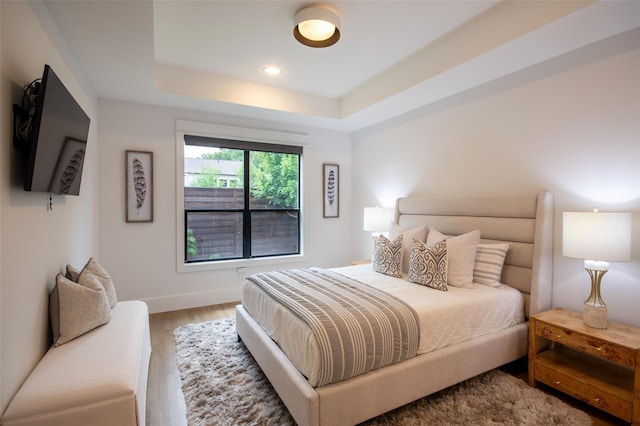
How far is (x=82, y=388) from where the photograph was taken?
1.36m

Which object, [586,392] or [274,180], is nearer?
[586,392]

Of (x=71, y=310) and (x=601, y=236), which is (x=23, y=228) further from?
(x=601, y=236)

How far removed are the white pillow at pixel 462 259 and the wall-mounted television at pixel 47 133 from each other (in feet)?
9.05

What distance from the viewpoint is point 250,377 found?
2.30m

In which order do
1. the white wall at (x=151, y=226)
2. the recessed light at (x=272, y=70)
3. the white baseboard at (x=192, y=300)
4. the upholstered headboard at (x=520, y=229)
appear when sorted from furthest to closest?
the white baseboard at (x=192, y=300)
the white wall at (x=151, y=226)
the recessed light at (x=272, y=70)
the upholstered headboard at (x=520, y=229)

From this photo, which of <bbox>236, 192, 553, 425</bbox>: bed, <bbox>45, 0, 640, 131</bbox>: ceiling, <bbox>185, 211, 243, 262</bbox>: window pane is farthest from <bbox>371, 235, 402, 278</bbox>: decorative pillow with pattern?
<bbox>185, 211, 243, 262</bbox>: window pane

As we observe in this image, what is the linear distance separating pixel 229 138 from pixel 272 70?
3.86 feet

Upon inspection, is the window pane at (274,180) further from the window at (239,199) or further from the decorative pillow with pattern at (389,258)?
the decorative pillow with pattern at (389,258)

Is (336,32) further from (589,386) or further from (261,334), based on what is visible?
(589,386)

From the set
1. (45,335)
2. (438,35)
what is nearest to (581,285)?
A: (438,35)

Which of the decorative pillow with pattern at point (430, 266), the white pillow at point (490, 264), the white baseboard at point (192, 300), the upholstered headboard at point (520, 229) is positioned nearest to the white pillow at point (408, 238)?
the upholstered headboard at point (520, 229)

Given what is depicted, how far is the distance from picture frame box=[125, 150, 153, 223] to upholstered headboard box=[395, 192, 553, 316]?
3.32 meters

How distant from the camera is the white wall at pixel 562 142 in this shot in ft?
6.89

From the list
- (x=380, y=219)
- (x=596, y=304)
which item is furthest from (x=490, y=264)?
(x=380, y=219)
